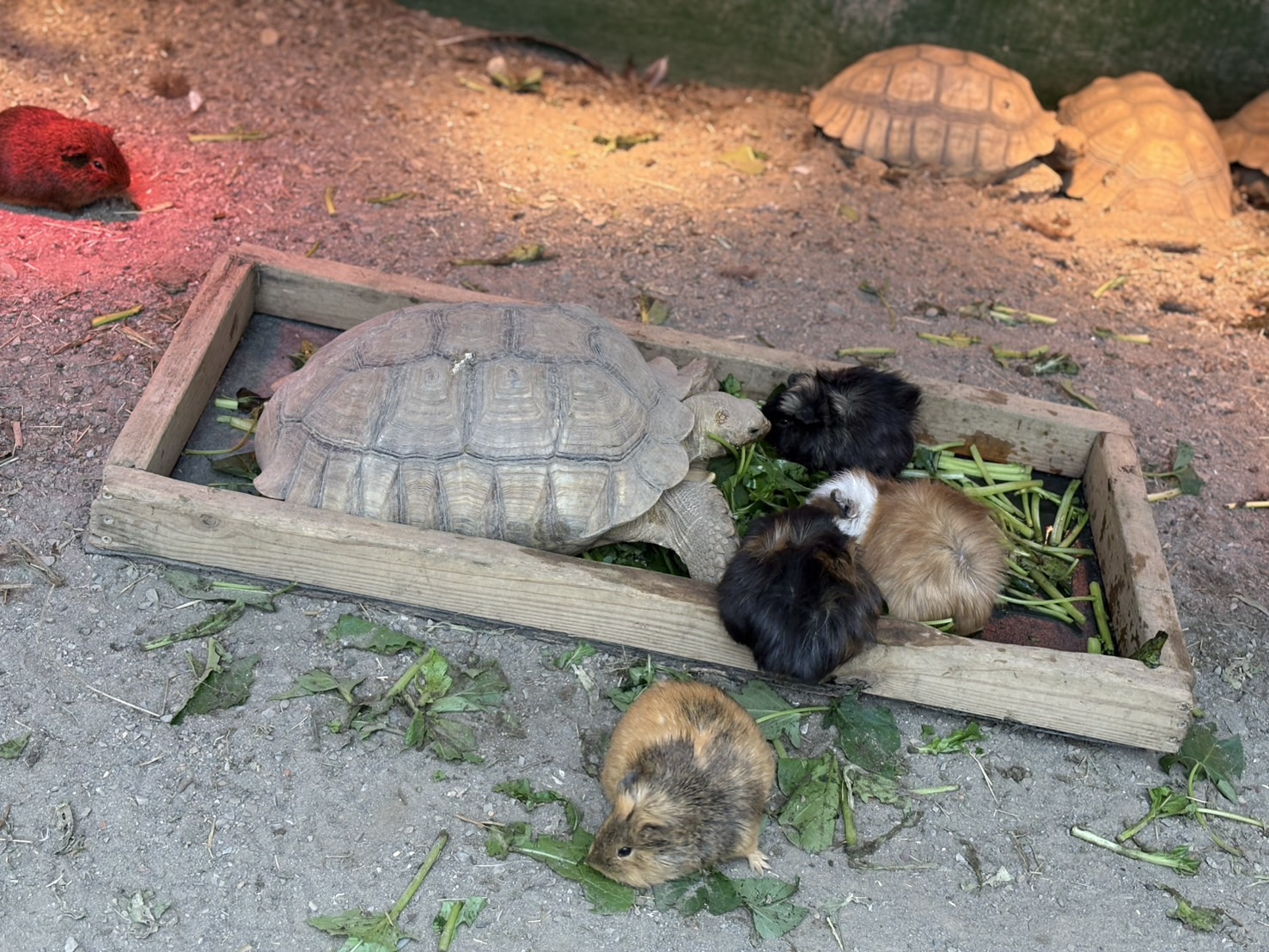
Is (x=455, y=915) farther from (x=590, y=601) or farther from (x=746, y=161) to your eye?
(x=746, y=161)

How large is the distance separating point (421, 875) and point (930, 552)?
6.08 feet

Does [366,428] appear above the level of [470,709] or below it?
above

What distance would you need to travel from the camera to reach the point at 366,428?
11.9 feet

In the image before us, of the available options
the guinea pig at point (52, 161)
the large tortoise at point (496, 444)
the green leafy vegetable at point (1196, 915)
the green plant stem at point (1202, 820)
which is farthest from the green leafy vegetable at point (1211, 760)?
the guinea pig at point (52, 161)

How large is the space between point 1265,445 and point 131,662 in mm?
4773

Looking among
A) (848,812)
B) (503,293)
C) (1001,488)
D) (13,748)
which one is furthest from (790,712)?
(503,293)

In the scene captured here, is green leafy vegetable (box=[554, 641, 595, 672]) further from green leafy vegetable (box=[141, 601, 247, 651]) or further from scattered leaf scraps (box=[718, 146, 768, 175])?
scattered leaf scraps (box=[718, 146, 768, 175])

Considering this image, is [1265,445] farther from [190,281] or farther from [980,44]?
[190,281]

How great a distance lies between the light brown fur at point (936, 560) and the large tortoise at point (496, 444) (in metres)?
0.51

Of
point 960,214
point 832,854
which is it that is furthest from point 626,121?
point 832,854

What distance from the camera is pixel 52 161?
16.6 ft

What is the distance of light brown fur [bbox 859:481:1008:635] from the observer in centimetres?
364

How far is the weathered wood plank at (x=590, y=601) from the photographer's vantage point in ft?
11.3

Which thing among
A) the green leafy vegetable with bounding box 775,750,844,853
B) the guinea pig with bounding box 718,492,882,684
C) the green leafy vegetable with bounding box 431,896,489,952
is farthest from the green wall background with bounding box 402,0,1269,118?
the green leafy vegetable with bounding box 431,896,489,952
